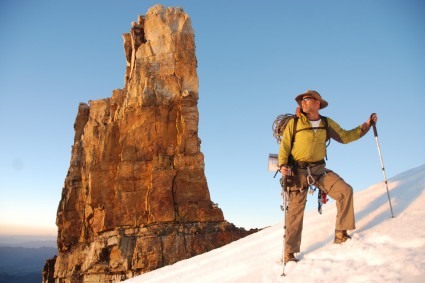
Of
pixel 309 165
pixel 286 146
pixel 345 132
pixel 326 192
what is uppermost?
pixel 345 132

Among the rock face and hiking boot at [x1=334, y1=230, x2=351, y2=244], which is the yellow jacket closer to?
hiking boot at [x1=334, y1=230, x2=351, y2=244]

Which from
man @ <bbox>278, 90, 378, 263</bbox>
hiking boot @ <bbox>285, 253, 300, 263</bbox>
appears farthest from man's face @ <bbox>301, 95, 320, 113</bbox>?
hiking boot @ <bbox>285, 253, 300, 263</bbox>

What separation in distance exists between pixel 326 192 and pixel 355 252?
102 centimetres

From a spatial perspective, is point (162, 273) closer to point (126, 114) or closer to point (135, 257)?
point (135, 257)

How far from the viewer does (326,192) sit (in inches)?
213

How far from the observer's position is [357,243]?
4797mm

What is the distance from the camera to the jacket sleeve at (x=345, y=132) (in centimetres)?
566

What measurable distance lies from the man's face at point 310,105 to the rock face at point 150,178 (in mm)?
24232

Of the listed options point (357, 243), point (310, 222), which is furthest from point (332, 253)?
point (310, 222)

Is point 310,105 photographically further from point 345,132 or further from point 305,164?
point 305,164

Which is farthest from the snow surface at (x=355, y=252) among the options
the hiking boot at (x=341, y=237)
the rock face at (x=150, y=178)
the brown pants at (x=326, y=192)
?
the rock face at (x=150, y=178)

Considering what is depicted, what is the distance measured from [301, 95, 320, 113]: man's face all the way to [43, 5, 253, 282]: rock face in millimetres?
24232

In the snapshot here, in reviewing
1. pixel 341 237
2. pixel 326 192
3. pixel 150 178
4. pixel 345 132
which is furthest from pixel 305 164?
pixel 150 178

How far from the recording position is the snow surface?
409 cm
